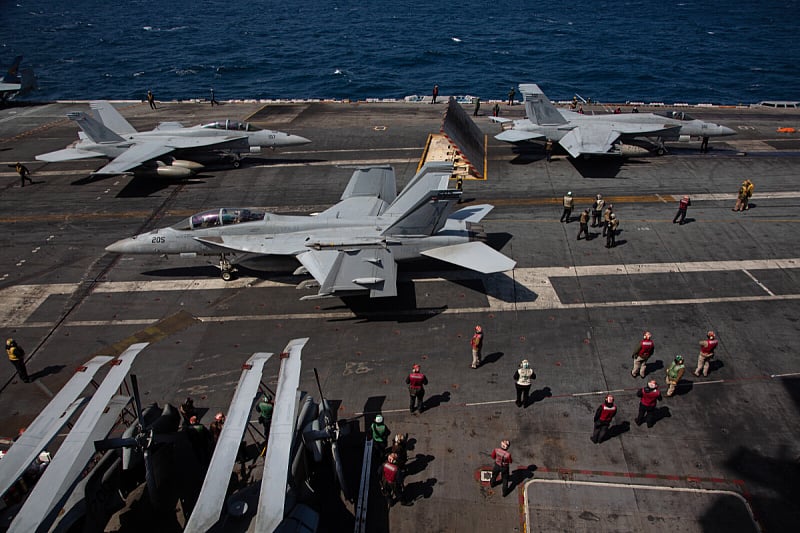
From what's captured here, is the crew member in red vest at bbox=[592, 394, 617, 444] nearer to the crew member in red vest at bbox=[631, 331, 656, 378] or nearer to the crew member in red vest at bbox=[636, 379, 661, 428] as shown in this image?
the crew member in red vest at bbox=[636, 379, 661, 428]

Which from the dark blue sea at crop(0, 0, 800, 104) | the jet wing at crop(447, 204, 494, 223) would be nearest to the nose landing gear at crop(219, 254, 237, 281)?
the jet wing at crop(447, 204, 494, 223)

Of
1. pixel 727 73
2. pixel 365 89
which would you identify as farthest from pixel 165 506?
pixel 727 73

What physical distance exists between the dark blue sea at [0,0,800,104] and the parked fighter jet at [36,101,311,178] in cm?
3728

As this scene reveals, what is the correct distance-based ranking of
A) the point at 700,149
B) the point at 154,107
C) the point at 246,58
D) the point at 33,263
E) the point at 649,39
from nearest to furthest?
the point at 33,263 < the point at 700,149 < the point at 154,107 < the point at 246,58 < the point at 649,39

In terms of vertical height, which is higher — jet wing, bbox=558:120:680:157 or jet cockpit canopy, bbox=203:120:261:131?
jet cockpit canopy, bbox=203:120:261:131

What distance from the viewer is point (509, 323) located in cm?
1862

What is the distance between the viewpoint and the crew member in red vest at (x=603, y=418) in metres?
12.8

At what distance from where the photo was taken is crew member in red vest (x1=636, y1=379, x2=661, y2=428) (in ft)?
43.8

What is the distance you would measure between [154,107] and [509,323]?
4574cm

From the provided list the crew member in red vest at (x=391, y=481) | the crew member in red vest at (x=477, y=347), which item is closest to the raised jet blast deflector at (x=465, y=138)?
the crew member in red vest at (x=477, y=347)

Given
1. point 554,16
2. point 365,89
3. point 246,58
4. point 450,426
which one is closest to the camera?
point 450,426

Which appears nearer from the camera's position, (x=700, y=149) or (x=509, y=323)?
(x=509, y=323)

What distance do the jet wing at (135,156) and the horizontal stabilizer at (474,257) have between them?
65.8 ft

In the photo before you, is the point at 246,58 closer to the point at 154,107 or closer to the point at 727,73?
the point at 154,107
